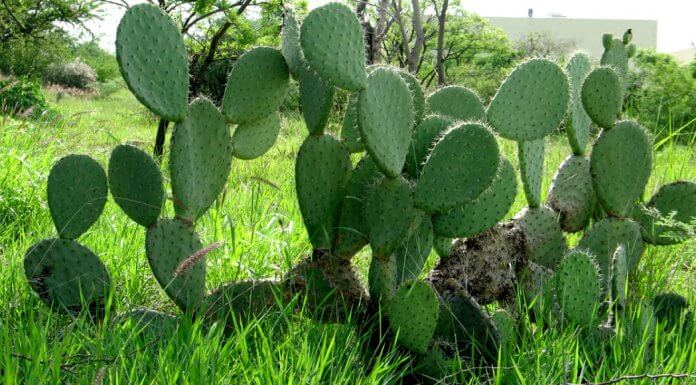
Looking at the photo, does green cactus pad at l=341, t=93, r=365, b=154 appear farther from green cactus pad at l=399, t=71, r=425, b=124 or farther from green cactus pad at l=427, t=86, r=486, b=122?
green cactus pad at l=427, t=86, r=486, b=122

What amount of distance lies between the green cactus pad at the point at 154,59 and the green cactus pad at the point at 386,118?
17.5 inches

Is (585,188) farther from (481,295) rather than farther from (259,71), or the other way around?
(259,71)

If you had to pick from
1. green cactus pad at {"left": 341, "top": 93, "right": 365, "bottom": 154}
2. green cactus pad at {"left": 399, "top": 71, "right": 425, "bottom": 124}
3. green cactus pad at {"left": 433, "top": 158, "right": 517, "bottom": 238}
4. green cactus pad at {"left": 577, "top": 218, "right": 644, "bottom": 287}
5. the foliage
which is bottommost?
the foliage

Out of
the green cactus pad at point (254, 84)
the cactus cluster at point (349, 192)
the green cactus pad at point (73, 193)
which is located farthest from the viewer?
the green cactus pad at point (254, 84)

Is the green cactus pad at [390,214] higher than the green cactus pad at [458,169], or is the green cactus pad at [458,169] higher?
the green cactus pad at [458,169]

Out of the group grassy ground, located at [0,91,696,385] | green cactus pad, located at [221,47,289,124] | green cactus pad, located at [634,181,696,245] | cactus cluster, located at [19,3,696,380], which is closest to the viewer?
grassy ground, located at [0,91,696,385]

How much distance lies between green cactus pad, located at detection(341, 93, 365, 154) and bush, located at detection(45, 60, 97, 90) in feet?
76.9

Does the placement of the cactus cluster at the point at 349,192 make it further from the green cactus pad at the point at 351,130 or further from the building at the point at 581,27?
the building at the point at 581,27

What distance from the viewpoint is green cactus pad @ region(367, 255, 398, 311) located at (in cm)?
194

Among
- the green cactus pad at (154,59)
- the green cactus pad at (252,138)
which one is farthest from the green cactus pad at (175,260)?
the green cactus pad at (252,138)

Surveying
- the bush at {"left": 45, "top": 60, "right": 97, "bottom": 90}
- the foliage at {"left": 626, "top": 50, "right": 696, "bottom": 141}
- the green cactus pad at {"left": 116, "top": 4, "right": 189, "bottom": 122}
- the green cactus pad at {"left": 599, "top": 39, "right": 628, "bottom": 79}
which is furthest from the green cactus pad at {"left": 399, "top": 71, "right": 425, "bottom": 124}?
the bush at {"left": 45, "top": 60, "right": 97, "bottom": 90}

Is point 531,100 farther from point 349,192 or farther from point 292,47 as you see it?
point 292,47

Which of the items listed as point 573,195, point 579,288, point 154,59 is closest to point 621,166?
point 573,195

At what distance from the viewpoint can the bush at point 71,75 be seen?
2421cm
